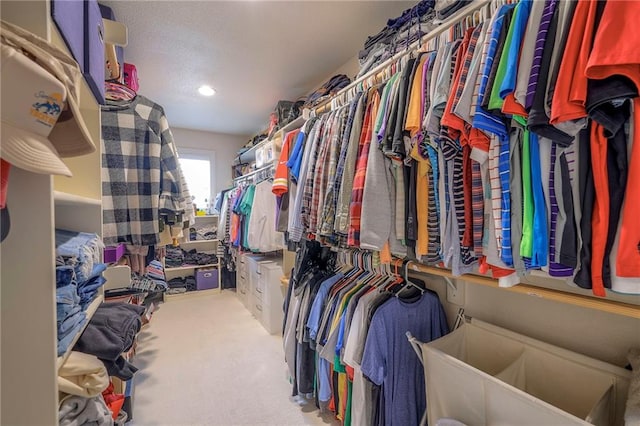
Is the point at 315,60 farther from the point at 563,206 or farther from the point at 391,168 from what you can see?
the point at 563,206

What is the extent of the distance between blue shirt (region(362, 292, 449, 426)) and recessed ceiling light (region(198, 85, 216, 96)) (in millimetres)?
2701

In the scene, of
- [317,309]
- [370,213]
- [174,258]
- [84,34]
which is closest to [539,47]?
[370,213]

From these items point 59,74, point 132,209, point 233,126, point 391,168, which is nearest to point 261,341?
point 132,209

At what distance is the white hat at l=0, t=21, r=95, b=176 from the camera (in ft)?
1.41

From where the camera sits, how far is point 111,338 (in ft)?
2.92

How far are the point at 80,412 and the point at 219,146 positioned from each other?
4335 millimetres

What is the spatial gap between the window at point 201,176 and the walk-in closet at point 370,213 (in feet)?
7.30

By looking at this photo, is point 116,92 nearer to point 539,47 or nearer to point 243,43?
point 243,43

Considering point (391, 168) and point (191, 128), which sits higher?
point (191, 128)

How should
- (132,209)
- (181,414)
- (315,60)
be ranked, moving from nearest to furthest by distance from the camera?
(132,209) → (181,414) → (315,60)

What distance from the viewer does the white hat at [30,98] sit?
43cm

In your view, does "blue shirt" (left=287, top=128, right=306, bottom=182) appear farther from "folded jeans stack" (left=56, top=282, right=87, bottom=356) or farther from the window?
the window

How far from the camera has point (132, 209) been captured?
1.46 metres

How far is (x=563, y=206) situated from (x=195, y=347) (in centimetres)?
279
